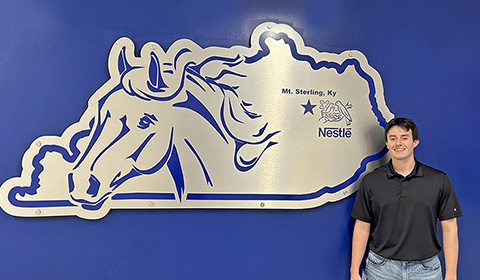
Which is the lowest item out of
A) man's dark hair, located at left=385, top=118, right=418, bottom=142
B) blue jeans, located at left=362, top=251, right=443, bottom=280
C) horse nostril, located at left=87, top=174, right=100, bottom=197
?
blue jeans, located at left=362, top=251, right=443, bottom=280

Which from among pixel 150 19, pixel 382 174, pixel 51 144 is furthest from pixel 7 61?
pixel 382 174

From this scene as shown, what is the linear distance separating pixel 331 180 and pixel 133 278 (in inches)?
43.9

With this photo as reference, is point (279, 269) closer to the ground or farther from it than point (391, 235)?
closer to the ground

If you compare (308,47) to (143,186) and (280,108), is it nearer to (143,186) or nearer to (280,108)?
(280,108)

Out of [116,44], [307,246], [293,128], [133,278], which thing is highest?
[116,44]

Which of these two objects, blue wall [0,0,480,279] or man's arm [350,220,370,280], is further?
man's arm [350,220,370,280]

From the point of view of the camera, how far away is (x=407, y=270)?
5.79 feet

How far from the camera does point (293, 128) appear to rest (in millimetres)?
1905

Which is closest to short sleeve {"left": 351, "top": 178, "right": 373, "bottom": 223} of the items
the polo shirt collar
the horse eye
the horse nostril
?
the polo shirt collar

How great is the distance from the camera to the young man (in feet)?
5.78

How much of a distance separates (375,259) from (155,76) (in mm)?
1423

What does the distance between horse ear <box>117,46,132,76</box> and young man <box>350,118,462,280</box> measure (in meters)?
1.32

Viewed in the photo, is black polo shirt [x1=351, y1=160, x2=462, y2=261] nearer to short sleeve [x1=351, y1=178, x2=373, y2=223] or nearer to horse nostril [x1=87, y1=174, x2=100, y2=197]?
short sleeve [x1=351, y1=178, x2=373, y2=223]

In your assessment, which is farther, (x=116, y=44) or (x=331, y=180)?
(x=331, y=180)
